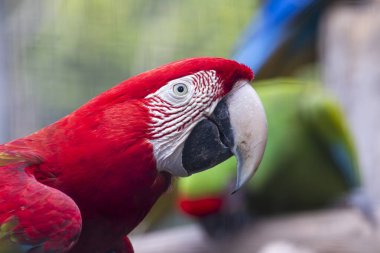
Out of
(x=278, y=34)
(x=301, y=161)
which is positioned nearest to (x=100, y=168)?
(x=301, y=161)

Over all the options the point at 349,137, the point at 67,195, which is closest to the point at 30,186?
the point at 67,195

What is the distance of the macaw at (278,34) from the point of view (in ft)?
7.32

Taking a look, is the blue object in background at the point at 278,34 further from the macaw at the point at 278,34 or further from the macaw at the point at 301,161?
the macaw at the point at 301,161

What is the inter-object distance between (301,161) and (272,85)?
24 cm

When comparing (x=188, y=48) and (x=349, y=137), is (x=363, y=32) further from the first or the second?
(x=188, y=48)

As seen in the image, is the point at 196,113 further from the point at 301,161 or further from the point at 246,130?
the point at 301,161

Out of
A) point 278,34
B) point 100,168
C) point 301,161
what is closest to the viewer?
point 100,168

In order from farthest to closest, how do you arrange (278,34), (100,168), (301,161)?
(278,34), (301,161), (100,168)

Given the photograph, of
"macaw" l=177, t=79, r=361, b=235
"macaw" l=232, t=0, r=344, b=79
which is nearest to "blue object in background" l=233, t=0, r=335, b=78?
"macaw" l=232, t=0, r=344, b=79

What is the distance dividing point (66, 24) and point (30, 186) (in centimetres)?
147

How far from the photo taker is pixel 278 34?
2.27 m

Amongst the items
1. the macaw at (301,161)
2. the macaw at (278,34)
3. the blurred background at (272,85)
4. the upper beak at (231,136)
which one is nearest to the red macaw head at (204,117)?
the upper beak at (231,136)


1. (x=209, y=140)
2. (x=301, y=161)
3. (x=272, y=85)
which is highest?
(x=209, y=140)

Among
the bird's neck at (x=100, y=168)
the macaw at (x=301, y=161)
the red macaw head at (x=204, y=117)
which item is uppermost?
the red macaw head at (x=204, y=117)
